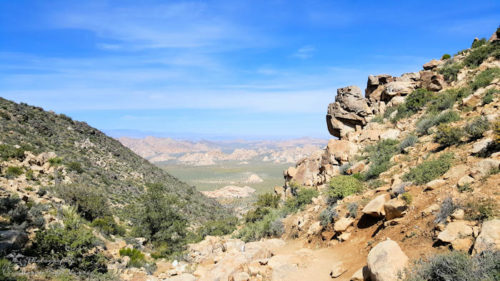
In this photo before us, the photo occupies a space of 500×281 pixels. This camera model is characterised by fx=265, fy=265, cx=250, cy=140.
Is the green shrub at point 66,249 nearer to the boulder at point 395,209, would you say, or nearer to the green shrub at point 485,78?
the boulder at point 395,209

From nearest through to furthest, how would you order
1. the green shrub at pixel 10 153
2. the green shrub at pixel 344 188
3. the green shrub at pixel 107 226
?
the green shrub at pixel 344 188, the green shrub at pixel 107 226, the green shrub at pixel 10 153

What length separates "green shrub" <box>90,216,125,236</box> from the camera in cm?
1726

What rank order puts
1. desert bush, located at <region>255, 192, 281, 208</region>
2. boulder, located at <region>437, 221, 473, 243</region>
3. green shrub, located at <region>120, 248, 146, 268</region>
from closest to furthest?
boulder, located at <region>437, 221, 473, 243</region>, green shrub, located at <region>120, 248, 146, 268</region>, desert bush, located at <region>255, 192, 281, 208</region>

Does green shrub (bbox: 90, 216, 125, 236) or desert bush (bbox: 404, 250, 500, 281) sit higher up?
desert bush (bbox: 404, 250, 500, 281)

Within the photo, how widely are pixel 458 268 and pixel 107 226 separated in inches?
746

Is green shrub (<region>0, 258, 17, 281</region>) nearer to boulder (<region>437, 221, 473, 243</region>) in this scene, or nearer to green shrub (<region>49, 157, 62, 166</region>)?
boulder (<region>437, 221, 473, 243</region>)

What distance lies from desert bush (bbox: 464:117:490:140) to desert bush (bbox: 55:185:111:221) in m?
22.4

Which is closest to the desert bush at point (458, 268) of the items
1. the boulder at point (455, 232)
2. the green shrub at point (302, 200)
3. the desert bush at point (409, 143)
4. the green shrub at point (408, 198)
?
the boulder at point (455, 232)

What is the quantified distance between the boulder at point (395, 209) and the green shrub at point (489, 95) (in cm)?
938

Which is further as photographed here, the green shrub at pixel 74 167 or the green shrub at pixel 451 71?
the green shrub at pixel 74 167

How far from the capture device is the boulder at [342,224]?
9945 millimetres

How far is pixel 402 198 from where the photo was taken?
28.7 feet

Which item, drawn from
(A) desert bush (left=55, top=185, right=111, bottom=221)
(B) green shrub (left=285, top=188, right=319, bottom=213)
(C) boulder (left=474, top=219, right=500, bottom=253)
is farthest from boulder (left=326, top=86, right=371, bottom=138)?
(A) desert bush (left=55, top=185, right=111, bottom=221)

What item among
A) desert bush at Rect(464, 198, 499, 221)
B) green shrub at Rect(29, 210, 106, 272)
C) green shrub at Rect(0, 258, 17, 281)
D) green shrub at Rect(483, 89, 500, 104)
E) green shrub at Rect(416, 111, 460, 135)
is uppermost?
green shrub at Rect(483, 89, 500, 104)
